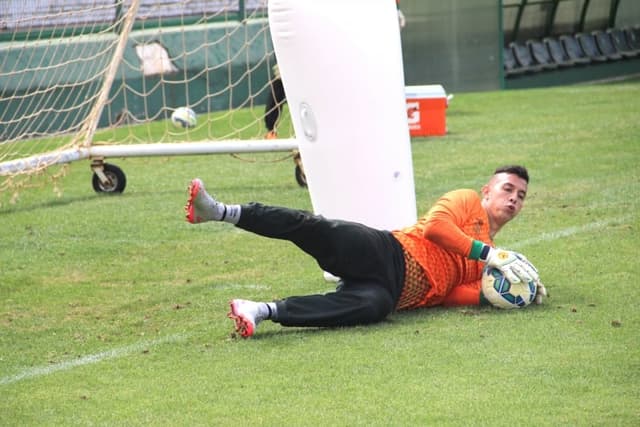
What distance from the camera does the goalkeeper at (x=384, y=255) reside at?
617 cm

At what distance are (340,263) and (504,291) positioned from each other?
33.6 inches

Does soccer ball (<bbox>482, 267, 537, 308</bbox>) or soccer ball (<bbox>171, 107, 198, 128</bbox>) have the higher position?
soccer ball (<bbox>482, 267, 537, 308</bbox>)

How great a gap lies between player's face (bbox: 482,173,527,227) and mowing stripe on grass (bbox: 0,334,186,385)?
1.73m

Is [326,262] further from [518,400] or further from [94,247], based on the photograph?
[94,247]

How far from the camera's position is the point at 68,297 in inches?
290

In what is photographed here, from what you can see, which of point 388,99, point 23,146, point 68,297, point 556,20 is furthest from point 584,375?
point 556,20

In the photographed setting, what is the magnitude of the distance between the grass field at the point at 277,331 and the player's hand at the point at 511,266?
0.18 metres

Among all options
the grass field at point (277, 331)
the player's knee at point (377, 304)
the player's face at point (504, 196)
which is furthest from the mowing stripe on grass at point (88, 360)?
the player's face at point (504, 196)

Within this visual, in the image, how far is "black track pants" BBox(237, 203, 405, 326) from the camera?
616 cm

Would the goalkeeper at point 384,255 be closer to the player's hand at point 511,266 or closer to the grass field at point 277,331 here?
the player's hand at point 511,266

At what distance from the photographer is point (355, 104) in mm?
7223


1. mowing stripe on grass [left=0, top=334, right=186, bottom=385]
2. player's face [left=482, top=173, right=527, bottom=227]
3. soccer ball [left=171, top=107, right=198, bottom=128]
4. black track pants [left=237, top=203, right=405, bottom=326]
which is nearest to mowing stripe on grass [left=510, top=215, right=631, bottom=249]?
player's face [left=482, top=173, right=527, bottom=227]

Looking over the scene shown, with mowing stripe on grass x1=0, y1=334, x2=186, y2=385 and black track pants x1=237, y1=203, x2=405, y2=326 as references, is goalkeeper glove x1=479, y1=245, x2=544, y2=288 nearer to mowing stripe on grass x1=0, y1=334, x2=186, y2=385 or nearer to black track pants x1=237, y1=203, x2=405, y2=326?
black track pants x1=237, y1=203, x2=405, y2=326

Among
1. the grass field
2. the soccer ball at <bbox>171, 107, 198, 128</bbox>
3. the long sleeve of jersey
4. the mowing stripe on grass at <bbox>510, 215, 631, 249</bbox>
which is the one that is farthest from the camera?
the soccer ball at <bbox>171, 107, 198, 128</bbox>
